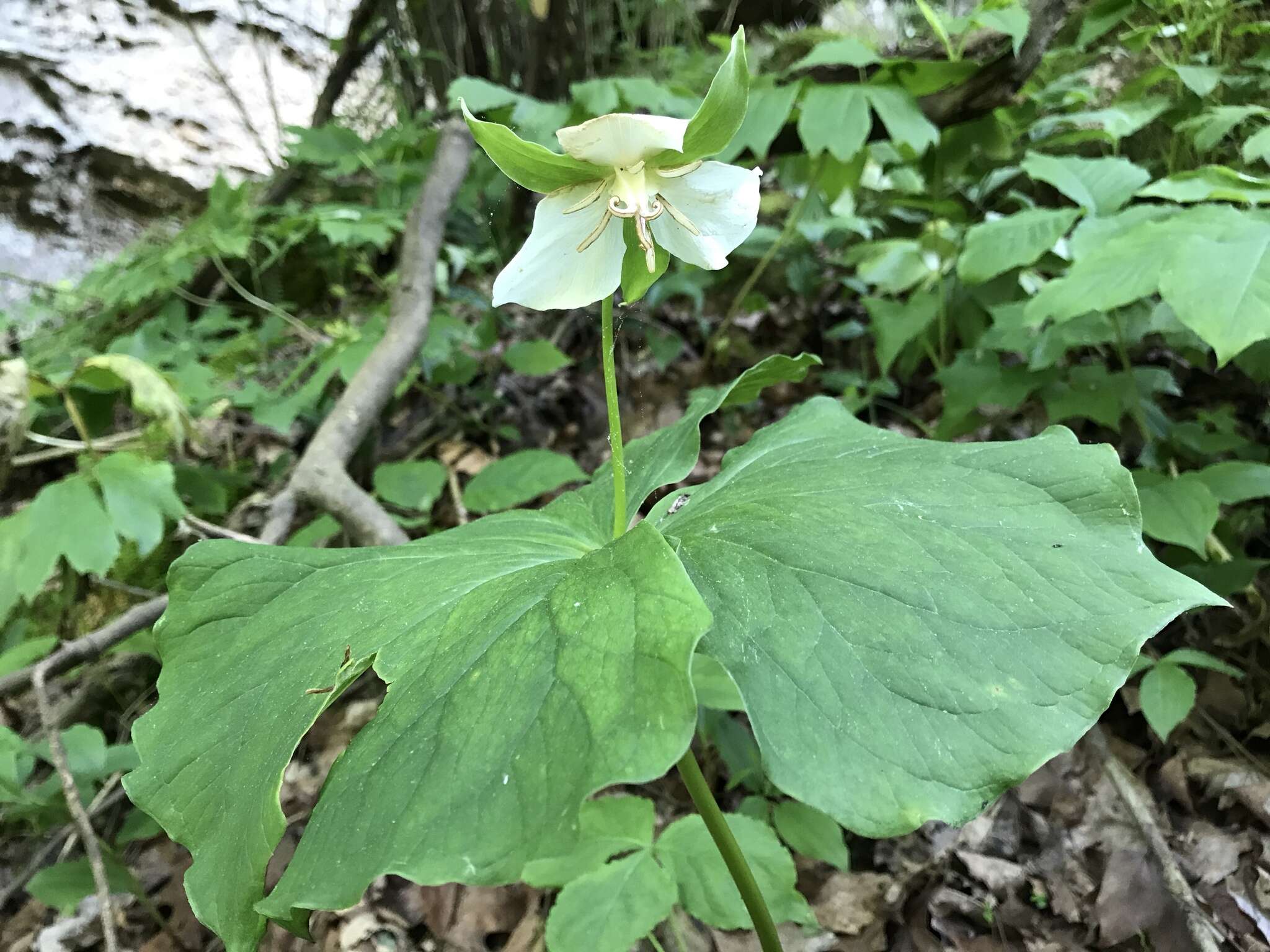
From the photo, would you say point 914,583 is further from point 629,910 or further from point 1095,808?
point 1095,808

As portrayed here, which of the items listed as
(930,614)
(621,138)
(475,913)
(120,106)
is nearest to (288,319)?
(475,913)

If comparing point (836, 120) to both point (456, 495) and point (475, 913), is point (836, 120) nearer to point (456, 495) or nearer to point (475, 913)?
point (456, 495)

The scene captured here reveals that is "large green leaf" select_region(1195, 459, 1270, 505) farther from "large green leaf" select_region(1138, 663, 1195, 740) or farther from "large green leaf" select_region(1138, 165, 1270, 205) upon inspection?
"large green leaf" select_region(1138, 165, 1270, 205)

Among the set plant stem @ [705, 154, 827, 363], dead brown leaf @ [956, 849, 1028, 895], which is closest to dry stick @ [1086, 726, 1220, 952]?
dead brown leaf @ [956, 849, 1028, 895]

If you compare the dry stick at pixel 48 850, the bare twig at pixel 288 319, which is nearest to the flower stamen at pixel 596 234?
the dry stick at pixel 48 850

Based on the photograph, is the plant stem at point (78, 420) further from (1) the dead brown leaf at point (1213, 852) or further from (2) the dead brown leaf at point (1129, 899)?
(1) the dead brown leaf at point (1213, 852)
